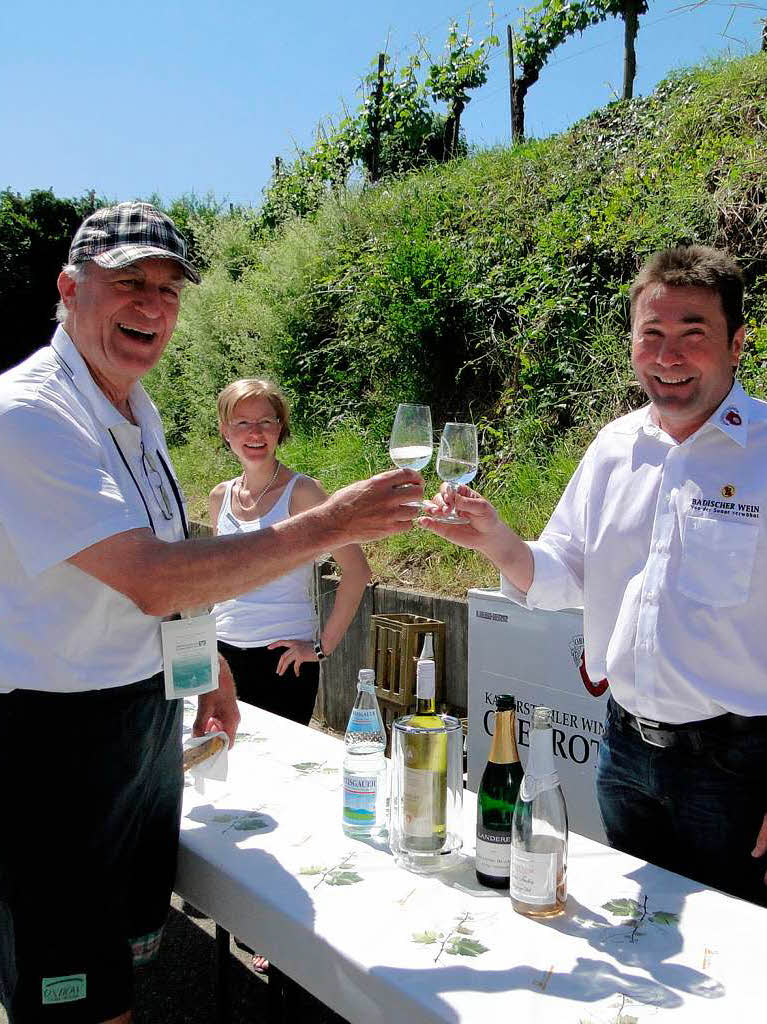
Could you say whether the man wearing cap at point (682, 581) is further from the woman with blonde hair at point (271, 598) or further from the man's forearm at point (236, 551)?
the woman with blonde hair at point (271, 598)

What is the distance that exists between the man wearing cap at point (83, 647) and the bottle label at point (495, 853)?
625 mm

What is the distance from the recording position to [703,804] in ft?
6.17

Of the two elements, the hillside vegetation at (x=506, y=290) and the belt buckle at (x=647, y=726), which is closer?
the belt buckle at (x=647, y=726)

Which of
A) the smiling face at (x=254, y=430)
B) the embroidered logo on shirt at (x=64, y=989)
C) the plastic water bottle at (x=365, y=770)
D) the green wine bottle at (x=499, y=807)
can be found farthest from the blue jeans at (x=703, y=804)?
the smiling face at (x=254, y=430)

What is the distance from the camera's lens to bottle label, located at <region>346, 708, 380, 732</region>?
196 cm

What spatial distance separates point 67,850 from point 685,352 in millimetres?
1687

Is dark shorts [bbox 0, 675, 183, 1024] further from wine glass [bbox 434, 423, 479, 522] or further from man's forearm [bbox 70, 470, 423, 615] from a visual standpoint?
wine glass [bbox 434, 423, 479, 522]

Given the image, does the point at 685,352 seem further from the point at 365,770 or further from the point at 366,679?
the point at 365,770

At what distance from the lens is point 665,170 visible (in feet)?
21.7

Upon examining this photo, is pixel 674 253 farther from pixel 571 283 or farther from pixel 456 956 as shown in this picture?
pixel 571 283

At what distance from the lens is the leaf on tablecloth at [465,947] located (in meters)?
1.41

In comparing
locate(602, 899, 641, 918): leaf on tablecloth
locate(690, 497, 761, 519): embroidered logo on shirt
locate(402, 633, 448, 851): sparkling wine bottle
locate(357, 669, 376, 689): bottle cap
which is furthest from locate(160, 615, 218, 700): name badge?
locate(690, 497, 761, 519): embroidered logo on shirt

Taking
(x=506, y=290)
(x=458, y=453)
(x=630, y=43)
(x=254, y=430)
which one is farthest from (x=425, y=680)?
(x=630, y=43)

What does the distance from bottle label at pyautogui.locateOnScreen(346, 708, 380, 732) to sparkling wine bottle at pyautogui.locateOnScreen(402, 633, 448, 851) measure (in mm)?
272
